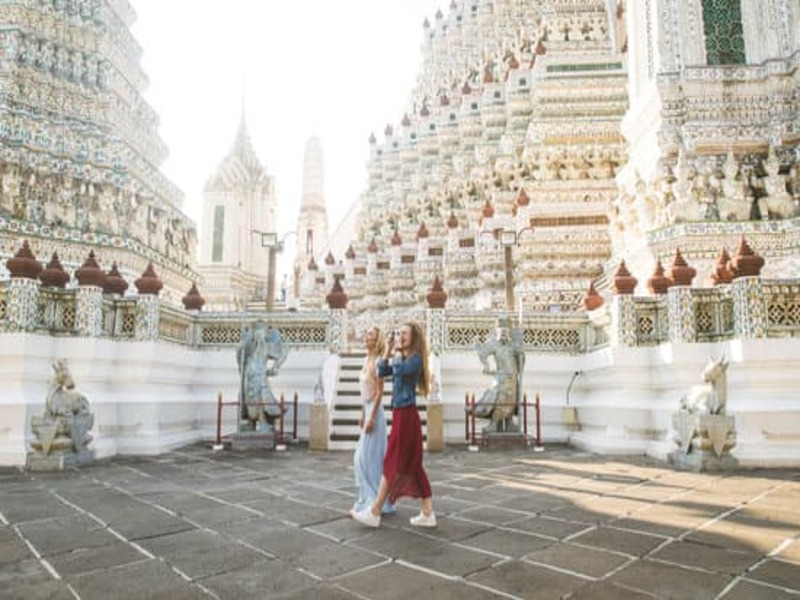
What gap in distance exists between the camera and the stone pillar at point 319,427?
10.0 m

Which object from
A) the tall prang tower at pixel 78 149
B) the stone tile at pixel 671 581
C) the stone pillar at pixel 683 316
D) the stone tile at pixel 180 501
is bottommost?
the stone tile at pixel 671 581

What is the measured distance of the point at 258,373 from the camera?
1045 cm

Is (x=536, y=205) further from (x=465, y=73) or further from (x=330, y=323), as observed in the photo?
(x=465, y=73)

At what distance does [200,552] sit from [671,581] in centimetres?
287

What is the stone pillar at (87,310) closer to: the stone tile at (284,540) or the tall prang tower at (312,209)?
the stone tile at (284,540)

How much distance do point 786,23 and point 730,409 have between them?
11420 millimetres

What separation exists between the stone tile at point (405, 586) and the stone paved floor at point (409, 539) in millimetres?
14

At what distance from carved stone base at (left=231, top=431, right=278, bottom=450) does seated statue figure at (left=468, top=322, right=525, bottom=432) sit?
342cm

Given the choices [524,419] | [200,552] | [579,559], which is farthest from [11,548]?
[524,419]

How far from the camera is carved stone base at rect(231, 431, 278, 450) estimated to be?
10.0 m

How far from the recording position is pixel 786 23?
14.8 metres

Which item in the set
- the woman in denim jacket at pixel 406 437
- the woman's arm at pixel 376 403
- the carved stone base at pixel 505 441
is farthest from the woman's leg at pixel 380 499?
the carved stone base at pixel 505 441

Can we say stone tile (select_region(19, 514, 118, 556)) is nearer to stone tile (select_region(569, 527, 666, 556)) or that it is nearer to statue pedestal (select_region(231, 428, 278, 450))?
stone tile (select_region(569, 527, 666, 556))

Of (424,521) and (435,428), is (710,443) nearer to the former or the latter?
(435,428)
